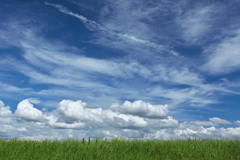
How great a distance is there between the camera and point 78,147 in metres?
17.4

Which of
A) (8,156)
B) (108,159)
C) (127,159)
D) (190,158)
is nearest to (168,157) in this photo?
(190,158)

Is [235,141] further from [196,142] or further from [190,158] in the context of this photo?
[190,158]

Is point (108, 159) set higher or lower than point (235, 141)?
lower

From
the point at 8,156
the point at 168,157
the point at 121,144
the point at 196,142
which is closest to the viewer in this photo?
the point at 8,156

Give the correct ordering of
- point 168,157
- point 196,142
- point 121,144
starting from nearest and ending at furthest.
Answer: point 168,157
point 121,144
point 196,142

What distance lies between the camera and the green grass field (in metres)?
15.8

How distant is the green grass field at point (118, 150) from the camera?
15781 millimetres

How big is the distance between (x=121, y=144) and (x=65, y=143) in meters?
3.77

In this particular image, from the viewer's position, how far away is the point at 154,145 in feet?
60.3

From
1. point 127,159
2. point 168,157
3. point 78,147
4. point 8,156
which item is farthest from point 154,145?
point 8,156

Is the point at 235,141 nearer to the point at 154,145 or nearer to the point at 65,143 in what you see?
the point at 154,145

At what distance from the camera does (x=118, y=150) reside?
56.7ft

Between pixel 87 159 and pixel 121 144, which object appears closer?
pixel 87 159

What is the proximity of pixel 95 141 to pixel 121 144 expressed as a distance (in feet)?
6.28
